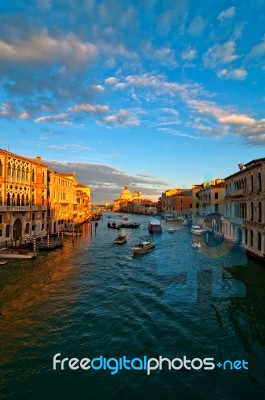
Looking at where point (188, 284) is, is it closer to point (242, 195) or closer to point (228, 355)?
point (228, 355)

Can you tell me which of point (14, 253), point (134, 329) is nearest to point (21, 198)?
point (14, 253)

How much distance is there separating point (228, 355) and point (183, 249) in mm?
25945

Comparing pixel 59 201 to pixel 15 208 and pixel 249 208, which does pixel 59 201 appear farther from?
pixel 249 208

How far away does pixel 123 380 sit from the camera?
10188mm

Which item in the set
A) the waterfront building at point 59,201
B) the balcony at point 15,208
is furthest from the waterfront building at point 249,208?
the balcony at point 15,208

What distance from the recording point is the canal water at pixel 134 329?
9828mm

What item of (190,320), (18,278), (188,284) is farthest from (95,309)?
(18,278)

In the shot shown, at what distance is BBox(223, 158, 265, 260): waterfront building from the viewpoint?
26219mm

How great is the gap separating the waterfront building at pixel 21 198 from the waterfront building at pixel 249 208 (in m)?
26.6

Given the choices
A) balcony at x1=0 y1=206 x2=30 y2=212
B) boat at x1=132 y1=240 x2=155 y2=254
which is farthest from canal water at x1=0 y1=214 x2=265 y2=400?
balcony at x1=0 y1=206 x2=30 y2=212

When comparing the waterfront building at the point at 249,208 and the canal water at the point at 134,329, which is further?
the waterfront building at the point at 249,208

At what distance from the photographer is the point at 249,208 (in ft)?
98.3

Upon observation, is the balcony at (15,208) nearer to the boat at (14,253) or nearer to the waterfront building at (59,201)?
the boat at (14,253)

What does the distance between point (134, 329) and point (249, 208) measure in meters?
21.2
